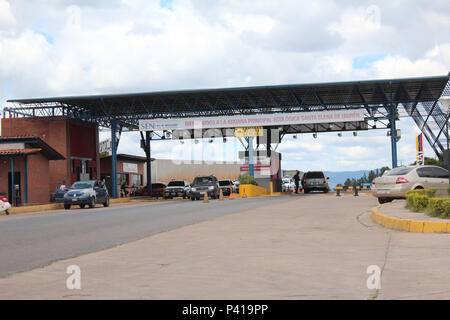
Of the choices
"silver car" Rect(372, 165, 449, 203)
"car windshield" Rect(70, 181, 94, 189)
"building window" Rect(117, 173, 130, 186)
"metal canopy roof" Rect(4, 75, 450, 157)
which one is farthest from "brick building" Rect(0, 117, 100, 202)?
"silver car" Rect(372, 165, 449, 203)

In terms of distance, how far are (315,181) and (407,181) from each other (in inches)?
1015

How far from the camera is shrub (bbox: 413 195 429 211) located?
613 inches

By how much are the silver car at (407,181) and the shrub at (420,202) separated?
6.15 metres

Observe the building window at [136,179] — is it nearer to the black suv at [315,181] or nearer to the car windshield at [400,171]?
the black suv at [315,181]

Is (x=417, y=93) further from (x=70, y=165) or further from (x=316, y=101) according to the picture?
(x=70, y=165)

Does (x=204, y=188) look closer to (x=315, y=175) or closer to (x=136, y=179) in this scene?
(x=315, y=175)

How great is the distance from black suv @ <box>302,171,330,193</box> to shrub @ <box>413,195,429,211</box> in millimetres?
31561

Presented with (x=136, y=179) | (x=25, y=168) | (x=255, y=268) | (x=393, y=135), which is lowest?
(x=255, y=268)

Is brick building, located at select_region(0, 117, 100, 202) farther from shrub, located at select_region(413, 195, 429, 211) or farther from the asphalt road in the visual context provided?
shrub, located at select_region(413, 195, 429, 211)

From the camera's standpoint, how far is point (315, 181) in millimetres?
47531

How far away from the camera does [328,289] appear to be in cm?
690

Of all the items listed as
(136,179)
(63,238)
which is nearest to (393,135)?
(63,238)

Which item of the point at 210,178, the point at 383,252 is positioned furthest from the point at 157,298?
the point at 210,178

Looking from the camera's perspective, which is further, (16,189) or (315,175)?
(315,175)
